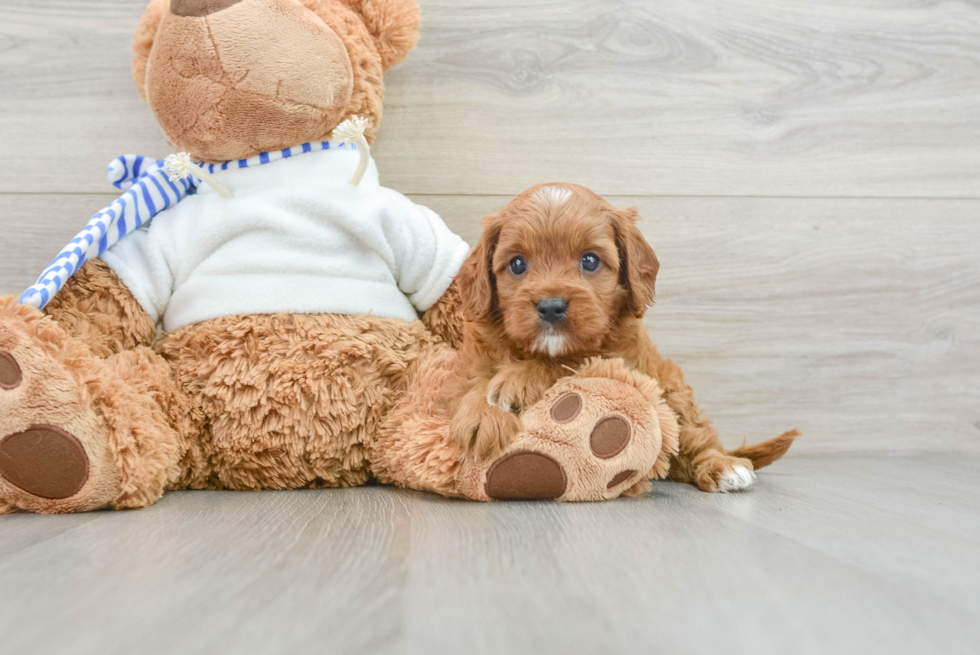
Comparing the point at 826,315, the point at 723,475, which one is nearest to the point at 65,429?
the point at 723,475

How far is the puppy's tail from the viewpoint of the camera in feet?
4.00

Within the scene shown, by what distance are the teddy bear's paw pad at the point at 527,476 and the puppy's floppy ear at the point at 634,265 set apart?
28 centimetres

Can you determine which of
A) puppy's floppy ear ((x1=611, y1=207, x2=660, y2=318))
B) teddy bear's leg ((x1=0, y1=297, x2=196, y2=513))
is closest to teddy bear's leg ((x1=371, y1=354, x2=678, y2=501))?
puppy's floppy ear ((x1=611, y1=207, x2=660, y2=318))

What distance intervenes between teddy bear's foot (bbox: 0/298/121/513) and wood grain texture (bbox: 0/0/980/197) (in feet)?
2.07

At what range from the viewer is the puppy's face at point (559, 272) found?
1012mm

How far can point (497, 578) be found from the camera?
70cm

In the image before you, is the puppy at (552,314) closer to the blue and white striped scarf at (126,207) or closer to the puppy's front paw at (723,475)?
the puppy's front paw at (723,475)

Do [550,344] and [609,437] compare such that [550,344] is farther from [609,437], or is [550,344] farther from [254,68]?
[254,68]

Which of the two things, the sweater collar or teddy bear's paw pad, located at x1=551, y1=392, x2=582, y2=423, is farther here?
the sweater collar

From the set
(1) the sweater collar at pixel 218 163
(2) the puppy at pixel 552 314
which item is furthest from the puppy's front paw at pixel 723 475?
(1) the sweater collar at pixel 218 163

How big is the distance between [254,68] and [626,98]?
798mm

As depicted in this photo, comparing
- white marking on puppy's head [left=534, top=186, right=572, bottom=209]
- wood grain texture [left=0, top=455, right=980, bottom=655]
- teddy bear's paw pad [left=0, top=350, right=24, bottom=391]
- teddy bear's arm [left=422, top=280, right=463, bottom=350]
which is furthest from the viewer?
teddy bear's arm [left=422, top=280, right=463, bottom=350]

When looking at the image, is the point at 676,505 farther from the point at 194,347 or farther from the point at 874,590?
the point at 194,347

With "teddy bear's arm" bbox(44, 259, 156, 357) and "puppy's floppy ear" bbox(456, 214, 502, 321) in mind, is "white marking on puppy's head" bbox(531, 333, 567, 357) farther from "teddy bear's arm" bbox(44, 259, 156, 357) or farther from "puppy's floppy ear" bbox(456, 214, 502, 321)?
"teddy bear's arm" bbox(44, 259, 156, 357)
